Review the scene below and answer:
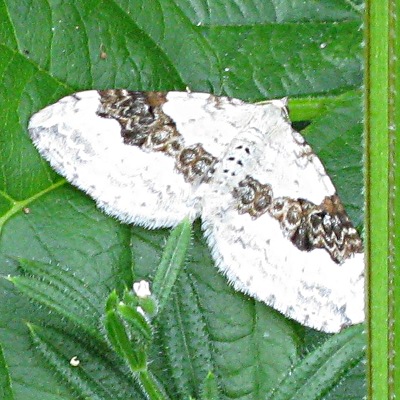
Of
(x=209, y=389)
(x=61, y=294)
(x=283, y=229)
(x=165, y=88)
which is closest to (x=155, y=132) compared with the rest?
(x=165, y=88)

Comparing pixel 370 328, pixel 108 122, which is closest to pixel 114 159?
pixel 108 122

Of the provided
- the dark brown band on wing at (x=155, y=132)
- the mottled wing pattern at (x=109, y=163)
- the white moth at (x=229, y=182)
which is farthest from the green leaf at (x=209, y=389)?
the dark brown band on wing at (x=155, y=132)

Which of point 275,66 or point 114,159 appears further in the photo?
point 275,66

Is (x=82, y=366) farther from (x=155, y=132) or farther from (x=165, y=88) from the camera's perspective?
(x=165, y=88)

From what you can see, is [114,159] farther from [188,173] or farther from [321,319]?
[321,319]

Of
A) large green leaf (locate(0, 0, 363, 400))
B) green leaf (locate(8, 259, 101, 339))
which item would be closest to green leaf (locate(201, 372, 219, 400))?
large green leaf (locate(0, 0, 363, 400))

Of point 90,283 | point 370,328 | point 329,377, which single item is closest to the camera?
point 370,328

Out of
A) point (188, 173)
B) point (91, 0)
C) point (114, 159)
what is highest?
point (91, 0)
